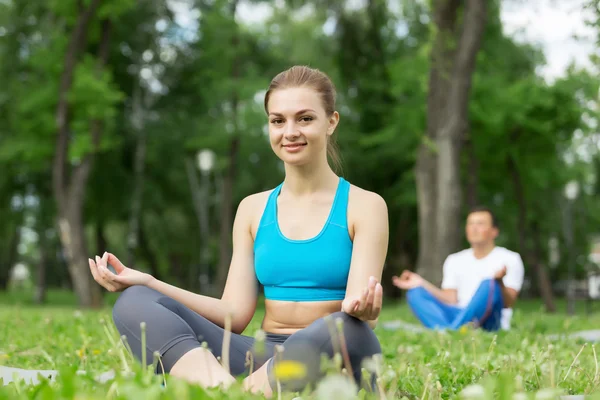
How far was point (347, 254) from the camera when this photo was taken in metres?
3.33

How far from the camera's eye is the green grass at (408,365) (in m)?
2.17

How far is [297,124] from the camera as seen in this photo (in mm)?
3404

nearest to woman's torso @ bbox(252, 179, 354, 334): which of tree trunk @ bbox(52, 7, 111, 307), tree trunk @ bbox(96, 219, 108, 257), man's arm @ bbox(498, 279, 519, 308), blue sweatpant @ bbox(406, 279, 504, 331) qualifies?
blue sweatpant @ bbox(406, 279, 504, 331)

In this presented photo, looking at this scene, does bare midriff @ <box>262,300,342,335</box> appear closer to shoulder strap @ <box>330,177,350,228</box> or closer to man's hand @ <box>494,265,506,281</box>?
shoulder strap @ <box>330,177,350,228</box>

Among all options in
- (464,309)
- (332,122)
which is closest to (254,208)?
(332,122)

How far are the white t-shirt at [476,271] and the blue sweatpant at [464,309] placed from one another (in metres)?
0.19

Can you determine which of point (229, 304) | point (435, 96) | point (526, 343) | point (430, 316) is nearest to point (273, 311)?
point (229, 304)

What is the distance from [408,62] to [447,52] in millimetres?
6588

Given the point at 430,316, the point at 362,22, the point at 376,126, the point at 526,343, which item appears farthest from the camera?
the point at 376,126

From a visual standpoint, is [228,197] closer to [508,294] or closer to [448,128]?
[448,128]

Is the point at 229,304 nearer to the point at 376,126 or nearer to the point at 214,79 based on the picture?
the point at 214,79

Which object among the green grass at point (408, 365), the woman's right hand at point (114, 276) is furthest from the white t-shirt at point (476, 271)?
the woman's right hand at point (114, 276)

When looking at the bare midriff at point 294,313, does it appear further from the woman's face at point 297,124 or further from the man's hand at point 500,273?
Answer: the man's hand at point 500,273

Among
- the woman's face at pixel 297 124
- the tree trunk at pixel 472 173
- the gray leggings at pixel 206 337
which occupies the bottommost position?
the gray leggings at pixel 206 337
